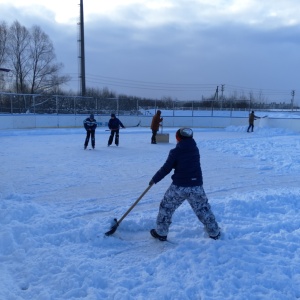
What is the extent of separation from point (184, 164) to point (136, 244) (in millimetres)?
1211

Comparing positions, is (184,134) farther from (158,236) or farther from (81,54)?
(81,54)

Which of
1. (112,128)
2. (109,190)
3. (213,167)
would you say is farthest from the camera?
(112,128)

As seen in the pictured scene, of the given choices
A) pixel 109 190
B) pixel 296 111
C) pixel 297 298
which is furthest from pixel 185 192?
pixel 296 111

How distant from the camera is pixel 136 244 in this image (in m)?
4.11

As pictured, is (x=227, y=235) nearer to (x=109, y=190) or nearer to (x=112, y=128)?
(x=109, y=190)

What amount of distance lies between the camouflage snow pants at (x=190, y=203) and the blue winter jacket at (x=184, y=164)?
0.10 m

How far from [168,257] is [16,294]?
5.31 feet

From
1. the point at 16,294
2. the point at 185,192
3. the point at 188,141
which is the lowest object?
the point at 16,294

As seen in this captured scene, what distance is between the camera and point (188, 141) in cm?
391

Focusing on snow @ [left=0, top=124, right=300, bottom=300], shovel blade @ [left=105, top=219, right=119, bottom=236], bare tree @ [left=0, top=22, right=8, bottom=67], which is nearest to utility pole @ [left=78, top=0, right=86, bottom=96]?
bare tree @ [left=0, top=22, right=8, bottom=67]

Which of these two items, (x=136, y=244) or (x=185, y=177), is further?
(x=136, y=244)

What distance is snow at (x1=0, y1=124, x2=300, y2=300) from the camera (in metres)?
3.10

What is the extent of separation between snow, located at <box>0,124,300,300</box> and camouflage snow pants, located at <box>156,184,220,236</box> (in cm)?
20

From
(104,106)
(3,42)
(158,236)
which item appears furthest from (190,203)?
(3,42)
